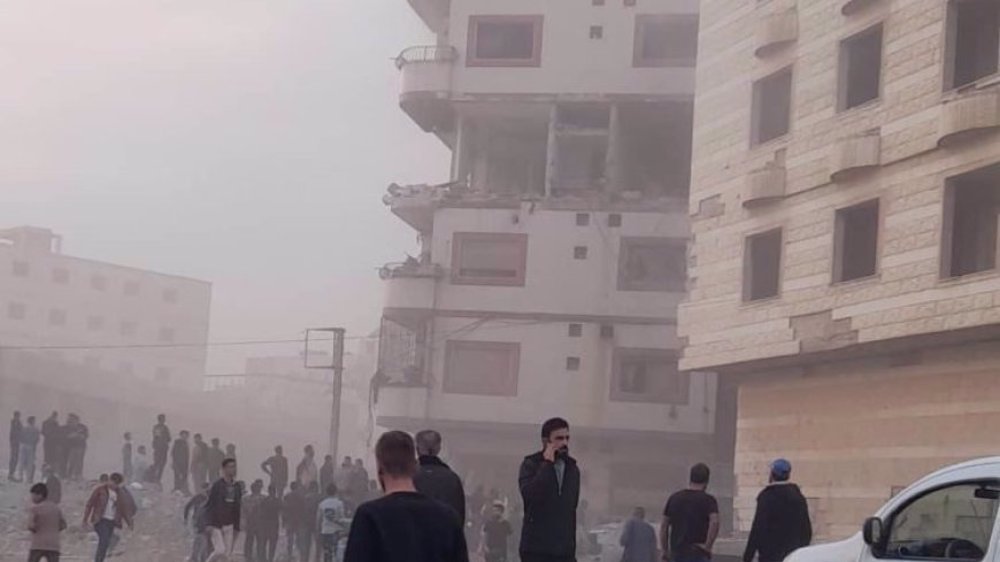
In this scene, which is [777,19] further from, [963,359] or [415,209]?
[415,209]

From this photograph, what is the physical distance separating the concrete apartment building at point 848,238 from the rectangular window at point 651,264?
1258 centimetres

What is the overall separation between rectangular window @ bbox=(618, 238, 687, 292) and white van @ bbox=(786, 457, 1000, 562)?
32.9 m

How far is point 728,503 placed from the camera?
3609cm

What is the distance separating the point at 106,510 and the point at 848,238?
11.6m

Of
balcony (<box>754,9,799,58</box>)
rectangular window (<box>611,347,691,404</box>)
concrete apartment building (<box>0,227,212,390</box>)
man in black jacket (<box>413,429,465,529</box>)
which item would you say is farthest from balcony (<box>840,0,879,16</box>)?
concrete apartment building (<box>0,227,212,390</box>)

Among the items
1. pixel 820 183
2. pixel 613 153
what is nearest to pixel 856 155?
pixel 820 183

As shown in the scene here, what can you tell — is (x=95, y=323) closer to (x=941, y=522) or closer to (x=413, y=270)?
(x=413, y=270)

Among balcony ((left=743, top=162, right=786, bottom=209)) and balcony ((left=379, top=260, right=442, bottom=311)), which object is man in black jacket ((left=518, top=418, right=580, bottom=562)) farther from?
balcony ((left=379, top=260, right=442, bottom=311))

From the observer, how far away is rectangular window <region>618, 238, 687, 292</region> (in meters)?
42.5

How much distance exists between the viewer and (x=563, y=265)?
43.2 m

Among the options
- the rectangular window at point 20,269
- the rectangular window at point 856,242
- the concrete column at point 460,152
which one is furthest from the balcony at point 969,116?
the rectangular window at point 20,269

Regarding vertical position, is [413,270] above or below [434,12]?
below

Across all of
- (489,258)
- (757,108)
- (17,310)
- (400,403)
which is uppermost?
(757,108)

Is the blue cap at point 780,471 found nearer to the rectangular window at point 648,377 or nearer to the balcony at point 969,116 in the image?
the balcony at point 969,116
